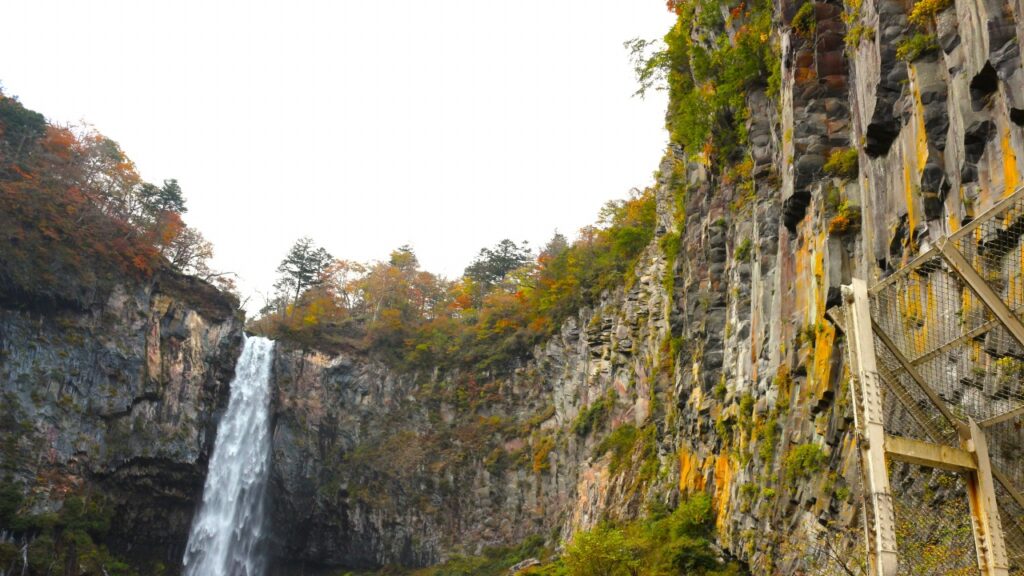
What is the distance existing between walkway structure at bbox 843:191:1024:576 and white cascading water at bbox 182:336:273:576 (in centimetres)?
3597

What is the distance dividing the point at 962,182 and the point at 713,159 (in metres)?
13.3

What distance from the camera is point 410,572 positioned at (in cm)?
3766

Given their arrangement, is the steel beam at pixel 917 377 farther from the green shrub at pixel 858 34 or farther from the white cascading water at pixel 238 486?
the white cascading water at pixel 238 486

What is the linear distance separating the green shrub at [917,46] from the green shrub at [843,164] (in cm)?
270

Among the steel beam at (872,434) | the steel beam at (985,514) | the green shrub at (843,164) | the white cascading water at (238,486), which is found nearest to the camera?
the steel beam at (872,434)

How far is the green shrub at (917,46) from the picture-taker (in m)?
11.3

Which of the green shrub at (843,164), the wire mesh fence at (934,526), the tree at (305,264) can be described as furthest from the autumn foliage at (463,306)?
the wire mesh fence at (934,526)

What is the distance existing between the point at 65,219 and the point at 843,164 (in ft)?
118

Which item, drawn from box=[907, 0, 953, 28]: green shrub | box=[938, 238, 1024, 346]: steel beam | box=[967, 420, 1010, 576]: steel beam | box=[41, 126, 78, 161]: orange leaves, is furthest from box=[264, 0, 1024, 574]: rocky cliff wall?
box=[41, 126, 78, 161]: orange leaves

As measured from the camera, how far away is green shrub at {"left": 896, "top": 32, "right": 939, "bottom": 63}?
11.3 meters

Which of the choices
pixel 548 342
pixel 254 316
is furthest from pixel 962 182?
pixel 254 316

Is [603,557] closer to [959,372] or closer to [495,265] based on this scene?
[959,372]

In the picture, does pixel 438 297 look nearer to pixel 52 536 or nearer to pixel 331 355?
pixel 331 355

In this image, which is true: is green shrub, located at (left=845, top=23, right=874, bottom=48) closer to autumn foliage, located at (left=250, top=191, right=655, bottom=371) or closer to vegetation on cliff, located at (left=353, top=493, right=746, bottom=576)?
vegetation on cliff, located at (left=353, top=493, right=746, bottom=576)
